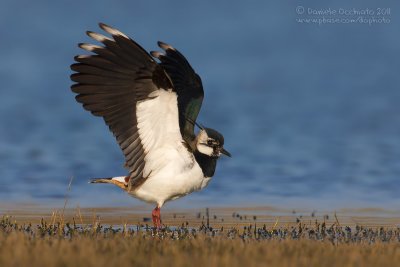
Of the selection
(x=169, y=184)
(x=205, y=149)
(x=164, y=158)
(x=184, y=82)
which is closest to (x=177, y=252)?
(x=169, y=184)

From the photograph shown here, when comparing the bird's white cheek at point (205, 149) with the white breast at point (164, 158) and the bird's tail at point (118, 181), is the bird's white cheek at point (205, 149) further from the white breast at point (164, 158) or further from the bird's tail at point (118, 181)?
the bird's tail at point (118, 181)

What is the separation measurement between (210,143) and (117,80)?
5.82 feet

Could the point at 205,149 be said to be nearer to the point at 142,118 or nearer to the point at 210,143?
the point at 210,143

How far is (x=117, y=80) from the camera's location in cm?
909

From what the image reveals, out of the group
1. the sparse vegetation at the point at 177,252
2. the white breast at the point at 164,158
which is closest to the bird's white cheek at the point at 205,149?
the white breast at the point at 164,158

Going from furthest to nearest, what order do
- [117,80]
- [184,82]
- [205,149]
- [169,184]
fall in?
[184,82] < [205,149] < [169,184] < [117,80]

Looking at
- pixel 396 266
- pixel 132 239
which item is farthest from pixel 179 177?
pixel 396 266

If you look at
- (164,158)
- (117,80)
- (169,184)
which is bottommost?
(169,184)

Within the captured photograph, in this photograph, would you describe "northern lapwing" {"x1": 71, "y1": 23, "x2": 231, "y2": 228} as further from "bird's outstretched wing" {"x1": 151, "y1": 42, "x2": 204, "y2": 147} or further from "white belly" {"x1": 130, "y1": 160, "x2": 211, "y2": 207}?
"bird's outstretched wing" {"x1": 151, "y1": 42, "x2": 204, "y2": 147}

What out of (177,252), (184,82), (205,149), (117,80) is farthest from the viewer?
(184,82)

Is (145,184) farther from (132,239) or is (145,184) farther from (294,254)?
(294,254)

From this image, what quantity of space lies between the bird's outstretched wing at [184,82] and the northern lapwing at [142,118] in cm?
35

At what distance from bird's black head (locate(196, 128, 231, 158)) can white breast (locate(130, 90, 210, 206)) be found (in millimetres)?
445

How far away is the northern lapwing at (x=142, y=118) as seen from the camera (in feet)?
29.4
